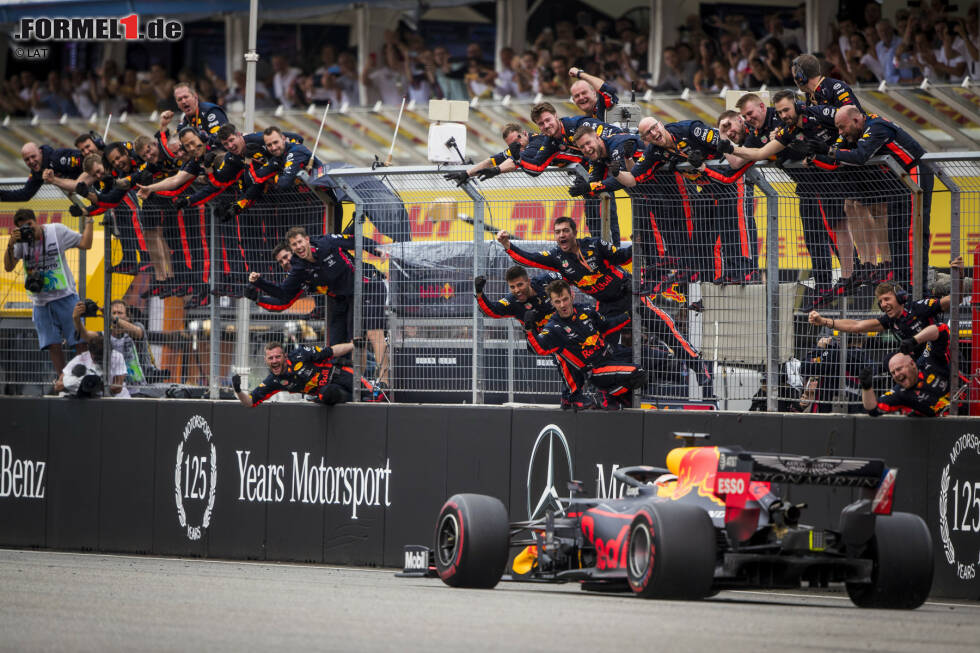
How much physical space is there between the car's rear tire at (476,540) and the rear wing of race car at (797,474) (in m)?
1.65

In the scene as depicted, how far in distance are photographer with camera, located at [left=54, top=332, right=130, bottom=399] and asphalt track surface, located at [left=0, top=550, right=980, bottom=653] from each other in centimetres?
413

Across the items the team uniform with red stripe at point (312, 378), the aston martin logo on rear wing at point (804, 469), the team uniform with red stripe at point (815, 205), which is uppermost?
the team uniform with red stripe at point (815, 205)

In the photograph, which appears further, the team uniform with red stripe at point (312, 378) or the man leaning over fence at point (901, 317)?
the team uniform with red stripe at point (312, 378)

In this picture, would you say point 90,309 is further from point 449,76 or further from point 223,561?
point 449,76

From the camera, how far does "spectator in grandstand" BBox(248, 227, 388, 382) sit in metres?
13.9

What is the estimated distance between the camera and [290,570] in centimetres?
1311

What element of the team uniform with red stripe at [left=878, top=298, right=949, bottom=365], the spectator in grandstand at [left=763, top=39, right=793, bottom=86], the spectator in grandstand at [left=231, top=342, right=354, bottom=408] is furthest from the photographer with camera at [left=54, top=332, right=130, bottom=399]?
the spectator in grandstand at [left=763, top=39, right=793, bottom=86]

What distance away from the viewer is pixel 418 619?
27.8 feet

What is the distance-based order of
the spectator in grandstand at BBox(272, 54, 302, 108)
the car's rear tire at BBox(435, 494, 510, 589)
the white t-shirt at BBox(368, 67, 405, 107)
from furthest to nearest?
1. the spectator in grandstand at BBox(272, 54, 302, 108)
2. the white t-shirt at BBox(368, 67, 405, 107)
3. the car's rear tire at BBox(435, 494, 510, 589)

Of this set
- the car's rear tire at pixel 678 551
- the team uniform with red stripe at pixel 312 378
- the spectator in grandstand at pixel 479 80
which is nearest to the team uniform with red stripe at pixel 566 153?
the team uniform with red stripe at pixel 312 378

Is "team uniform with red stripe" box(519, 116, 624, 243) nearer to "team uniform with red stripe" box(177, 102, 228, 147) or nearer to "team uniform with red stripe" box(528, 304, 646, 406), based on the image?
"team uniform with red stripe" box(528, 304, 646, 406)

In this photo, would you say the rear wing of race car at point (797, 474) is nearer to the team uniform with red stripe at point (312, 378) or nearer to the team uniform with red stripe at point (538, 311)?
the team uniform with red stripe at point (538, 311)

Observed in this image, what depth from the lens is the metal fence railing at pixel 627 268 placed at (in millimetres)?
11625

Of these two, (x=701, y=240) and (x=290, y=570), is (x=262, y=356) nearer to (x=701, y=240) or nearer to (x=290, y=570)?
(x=290, y=570)
